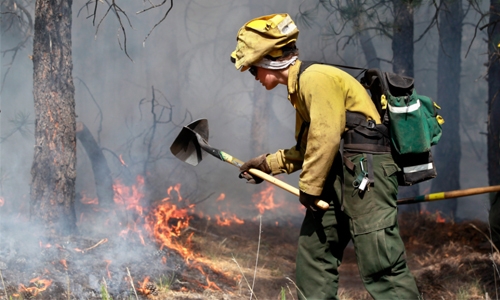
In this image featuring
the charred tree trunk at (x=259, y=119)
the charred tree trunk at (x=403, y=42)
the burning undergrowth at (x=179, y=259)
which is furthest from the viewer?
the charred tree trunk at (x=259, y=119)

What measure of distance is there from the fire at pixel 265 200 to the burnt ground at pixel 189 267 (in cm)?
214

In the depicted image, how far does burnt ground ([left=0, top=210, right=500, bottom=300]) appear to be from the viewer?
438 centimetres

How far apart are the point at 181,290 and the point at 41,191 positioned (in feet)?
6.22

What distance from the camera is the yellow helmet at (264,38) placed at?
10.5ft

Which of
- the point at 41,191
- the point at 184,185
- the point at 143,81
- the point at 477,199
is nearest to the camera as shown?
the point at 41,191

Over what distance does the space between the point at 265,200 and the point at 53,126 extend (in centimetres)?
511

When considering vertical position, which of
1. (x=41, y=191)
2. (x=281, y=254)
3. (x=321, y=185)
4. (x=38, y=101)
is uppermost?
(x=38, y=101)

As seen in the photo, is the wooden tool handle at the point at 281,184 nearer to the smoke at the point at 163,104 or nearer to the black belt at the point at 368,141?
the black belt at the point at 368,141

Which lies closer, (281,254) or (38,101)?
(38,101)

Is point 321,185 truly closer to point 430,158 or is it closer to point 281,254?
point 430,158

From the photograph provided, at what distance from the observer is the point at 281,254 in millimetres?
7090

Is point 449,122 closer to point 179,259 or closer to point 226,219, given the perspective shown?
point 226,219

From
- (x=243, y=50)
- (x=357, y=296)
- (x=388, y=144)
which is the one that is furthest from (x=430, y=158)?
(x=357, y=296)

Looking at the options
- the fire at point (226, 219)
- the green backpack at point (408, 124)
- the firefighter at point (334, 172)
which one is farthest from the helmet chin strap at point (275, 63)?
the fire at point (226, 219)
